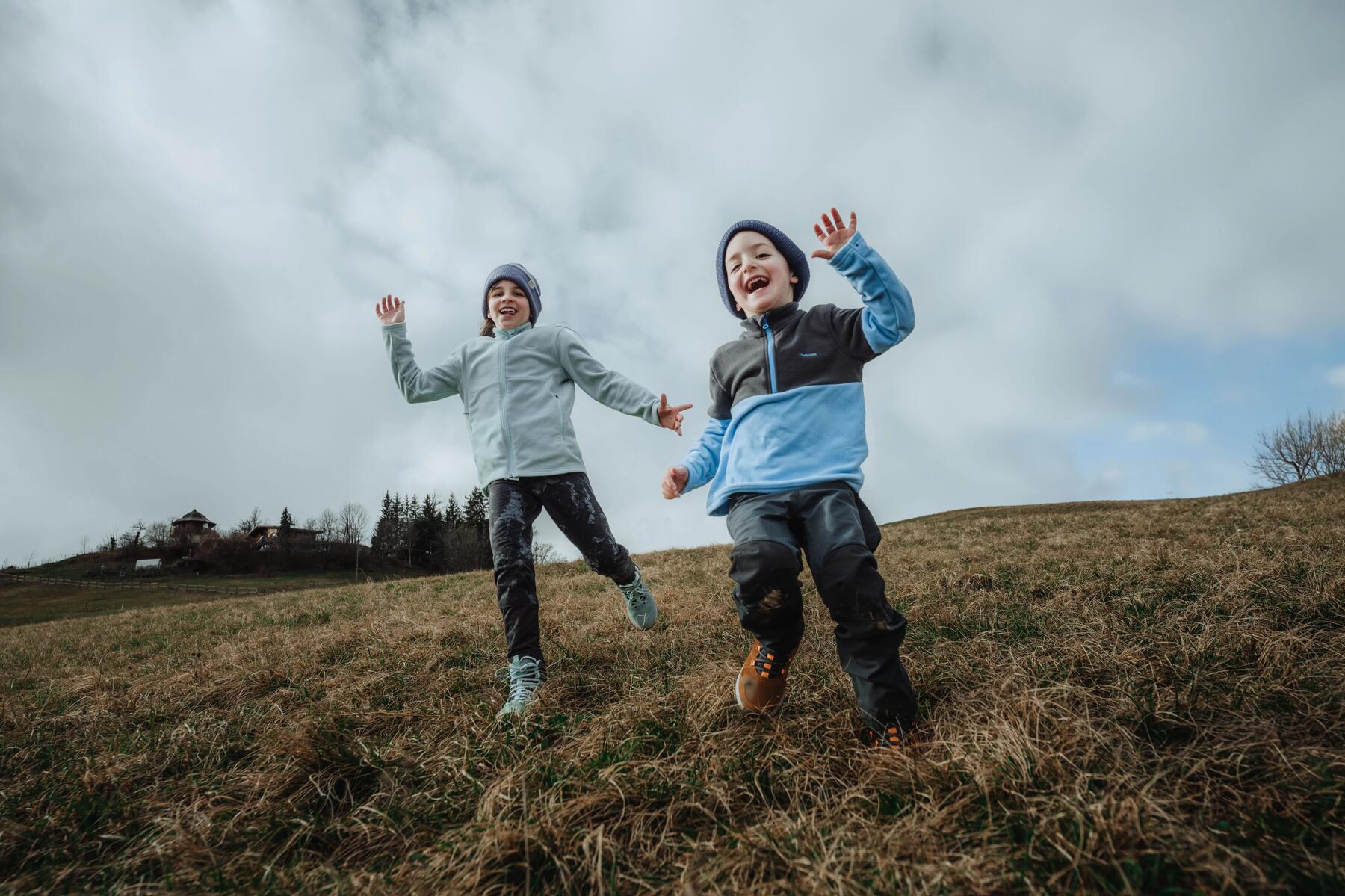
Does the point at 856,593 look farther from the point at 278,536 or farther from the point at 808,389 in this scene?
the point at 278,536

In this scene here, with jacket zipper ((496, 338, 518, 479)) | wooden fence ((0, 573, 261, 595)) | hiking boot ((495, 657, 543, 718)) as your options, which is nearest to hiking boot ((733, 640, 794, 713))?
hiking boot ((495, 657, 543, 718))

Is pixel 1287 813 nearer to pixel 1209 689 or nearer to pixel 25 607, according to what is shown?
pixel 1209 689

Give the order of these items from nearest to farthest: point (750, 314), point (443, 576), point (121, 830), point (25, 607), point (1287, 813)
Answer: point (1287, 813)
point (121, 830)
point (750, 314)
point (443, 576)
point (25, 607)

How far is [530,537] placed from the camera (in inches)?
166

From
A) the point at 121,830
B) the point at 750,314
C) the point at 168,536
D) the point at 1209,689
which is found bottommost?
the point at 121,830

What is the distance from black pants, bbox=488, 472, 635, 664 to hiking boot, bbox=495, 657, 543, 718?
0.07 m

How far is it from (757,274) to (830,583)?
1.78 m

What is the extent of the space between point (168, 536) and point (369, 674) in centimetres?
12132

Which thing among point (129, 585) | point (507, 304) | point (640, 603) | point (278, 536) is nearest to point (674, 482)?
point (640, 603)

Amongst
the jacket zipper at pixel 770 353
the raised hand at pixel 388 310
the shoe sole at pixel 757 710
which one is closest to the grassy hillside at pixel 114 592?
the raised hand at pixel 388 310

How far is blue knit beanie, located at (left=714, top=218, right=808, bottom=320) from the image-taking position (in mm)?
3547

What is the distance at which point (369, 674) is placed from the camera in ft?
13.3

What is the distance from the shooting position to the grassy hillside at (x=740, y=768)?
155 cm

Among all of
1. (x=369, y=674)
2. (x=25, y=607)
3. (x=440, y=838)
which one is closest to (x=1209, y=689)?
(x=440, y=838)
